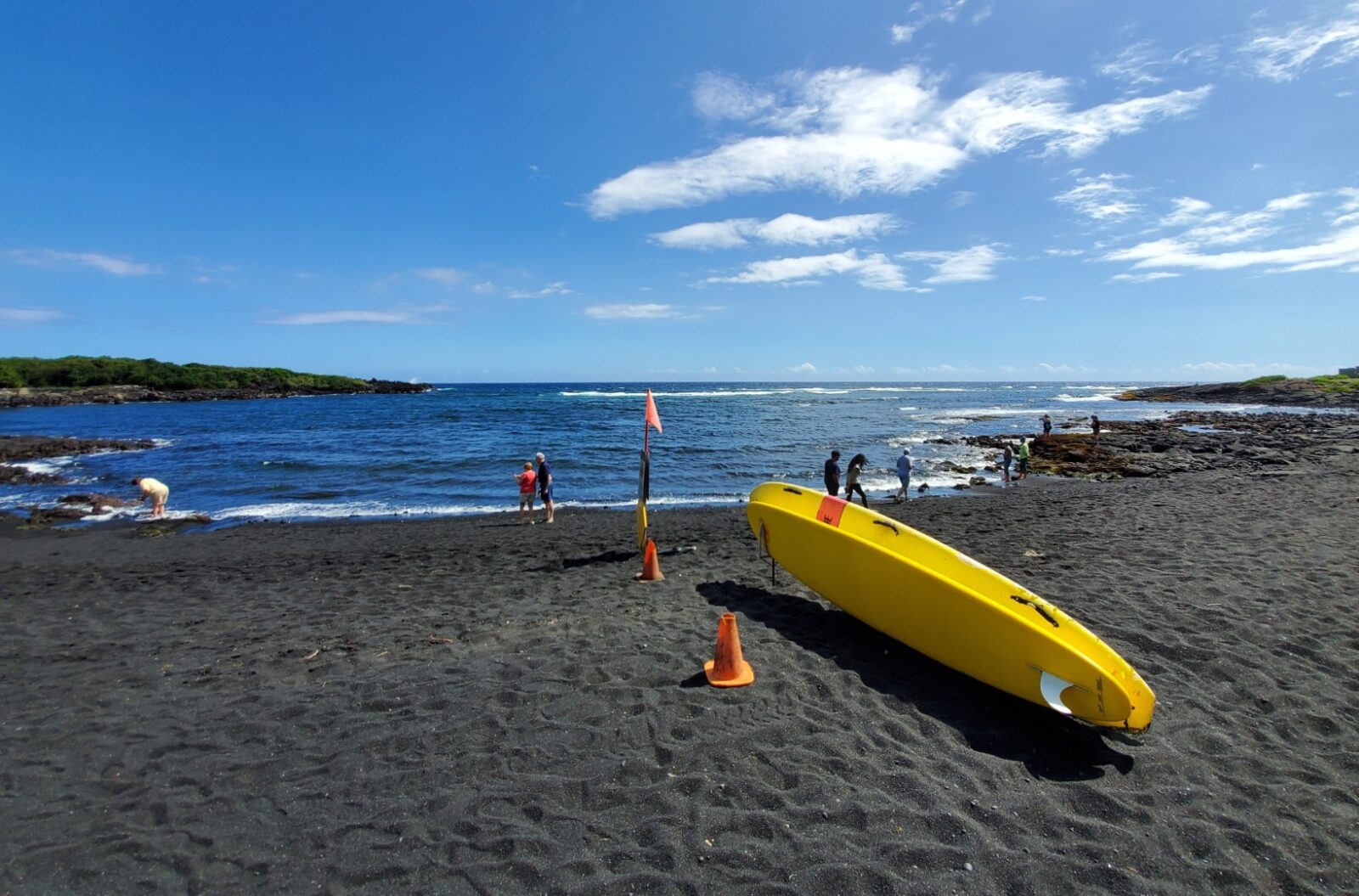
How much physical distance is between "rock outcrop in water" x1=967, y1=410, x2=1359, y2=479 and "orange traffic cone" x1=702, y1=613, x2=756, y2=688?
19863 millimetres

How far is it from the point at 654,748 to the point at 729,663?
1.18m

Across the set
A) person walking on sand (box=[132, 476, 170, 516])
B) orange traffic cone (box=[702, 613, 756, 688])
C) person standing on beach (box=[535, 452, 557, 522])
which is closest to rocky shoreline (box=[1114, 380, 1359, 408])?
person standing on beach (box=[535, 452, 557, 522])

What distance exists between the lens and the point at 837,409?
56.8m

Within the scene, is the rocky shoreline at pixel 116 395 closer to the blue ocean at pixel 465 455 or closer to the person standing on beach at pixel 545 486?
the blue ocean at pixel 465 455

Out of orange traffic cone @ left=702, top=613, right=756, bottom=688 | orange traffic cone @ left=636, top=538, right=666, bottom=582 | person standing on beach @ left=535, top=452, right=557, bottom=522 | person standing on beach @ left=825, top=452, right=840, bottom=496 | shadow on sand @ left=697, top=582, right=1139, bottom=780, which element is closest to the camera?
shadow on sand @ left=697, top=582, right=1139, bottom=780

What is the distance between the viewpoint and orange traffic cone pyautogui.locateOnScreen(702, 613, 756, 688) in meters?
5.14

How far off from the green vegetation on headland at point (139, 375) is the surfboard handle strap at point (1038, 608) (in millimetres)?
100137

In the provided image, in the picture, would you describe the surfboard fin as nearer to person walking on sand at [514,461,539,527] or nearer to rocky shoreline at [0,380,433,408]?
person walking on sand at [514,461,539,527]

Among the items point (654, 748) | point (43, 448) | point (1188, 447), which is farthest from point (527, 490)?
point (43, 448)

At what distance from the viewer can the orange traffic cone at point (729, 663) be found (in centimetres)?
514

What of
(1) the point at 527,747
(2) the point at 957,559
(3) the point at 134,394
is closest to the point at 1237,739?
(2) the point at 957,559

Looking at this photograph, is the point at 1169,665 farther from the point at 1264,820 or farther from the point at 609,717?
the point at 609,717

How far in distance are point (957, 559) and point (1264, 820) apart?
8.37 feet

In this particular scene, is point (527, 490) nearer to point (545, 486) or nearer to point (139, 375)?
point (545, 486)
